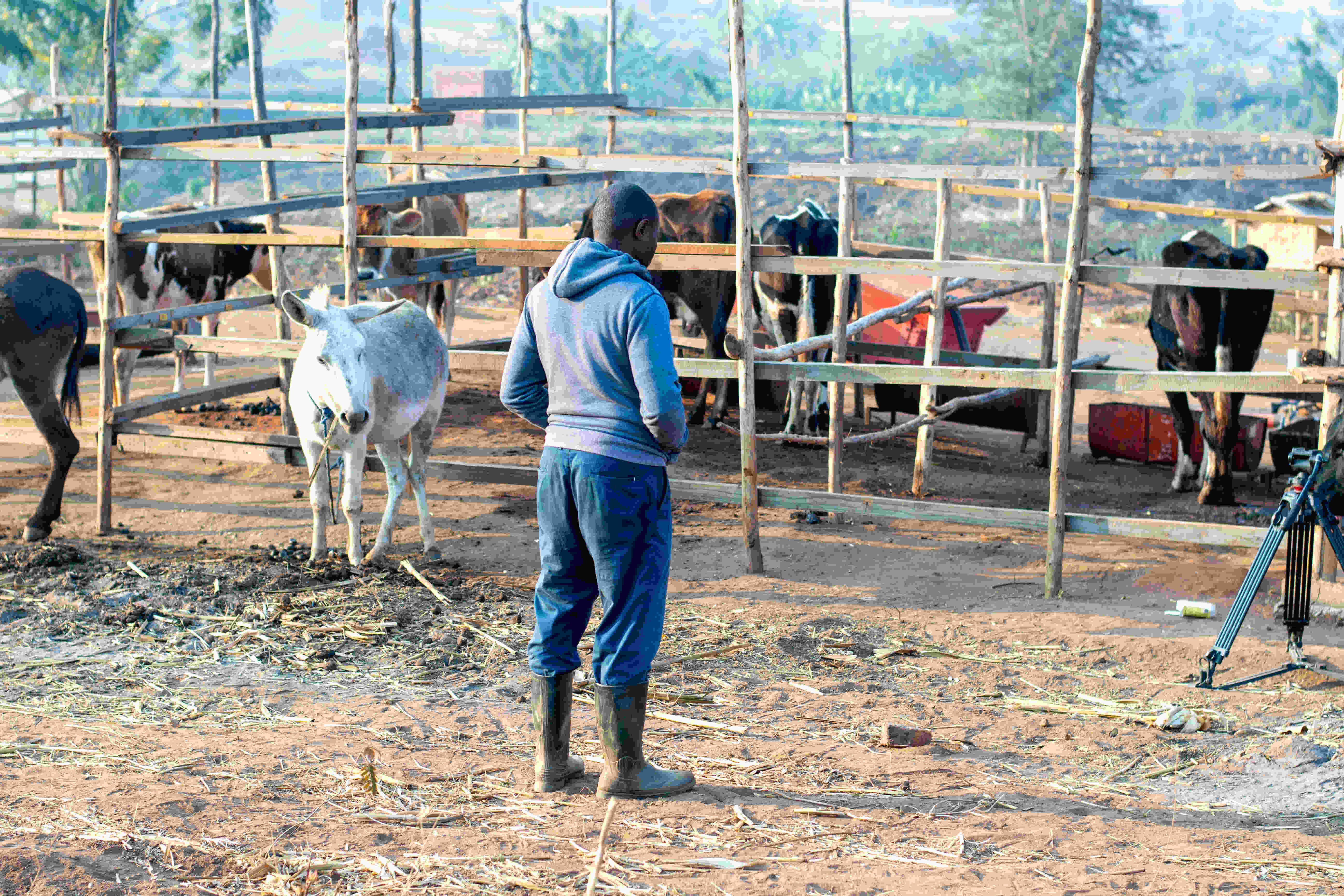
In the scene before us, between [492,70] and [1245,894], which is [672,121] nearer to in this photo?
[492,70]

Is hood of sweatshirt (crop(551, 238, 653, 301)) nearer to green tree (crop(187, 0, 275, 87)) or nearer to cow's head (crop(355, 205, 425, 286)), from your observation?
cow's head (crop(355, 205, 425, 286))

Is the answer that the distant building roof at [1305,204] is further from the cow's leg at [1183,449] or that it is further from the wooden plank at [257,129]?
the wooden plank at [257,129]

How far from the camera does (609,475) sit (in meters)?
4.19

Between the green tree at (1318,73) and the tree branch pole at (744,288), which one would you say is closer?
the tree branch pole at (744,288)

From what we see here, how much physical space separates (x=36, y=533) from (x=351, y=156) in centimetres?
322

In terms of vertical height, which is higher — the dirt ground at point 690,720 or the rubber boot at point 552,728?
the rubber boot at point 552,728

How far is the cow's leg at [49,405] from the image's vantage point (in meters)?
8.29

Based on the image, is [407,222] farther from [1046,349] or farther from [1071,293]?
[1071,293]

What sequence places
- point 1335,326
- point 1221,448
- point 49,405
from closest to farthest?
point 1335,326
point 49,405
point 1221,448

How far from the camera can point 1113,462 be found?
424 inches

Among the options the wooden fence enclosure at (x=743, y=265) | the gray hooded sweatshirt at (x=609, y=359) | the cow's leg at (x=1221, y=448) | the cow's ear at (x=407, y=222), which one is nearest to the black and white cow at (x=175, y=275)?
the wooden fence enclosure at (x=743, y=265)

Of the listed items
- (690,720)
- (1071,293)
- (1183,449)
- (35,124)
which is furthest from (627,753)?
(35,124)

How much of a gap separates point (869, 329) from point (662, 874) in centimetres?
1105

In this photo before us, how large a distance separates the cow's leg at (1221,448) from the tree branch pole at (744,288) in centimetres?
389
